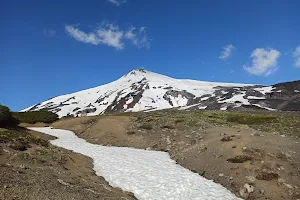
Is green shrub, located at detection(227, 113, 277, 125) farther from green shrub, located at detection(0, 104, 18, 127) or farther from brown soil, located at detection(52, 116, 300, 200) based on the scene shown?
green shrub, located at detection(0, 104, 18, 127)

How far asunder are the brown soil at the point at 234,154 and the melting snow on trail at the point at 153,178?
1.38m

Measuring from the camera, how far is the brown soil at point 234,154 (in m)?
20.8

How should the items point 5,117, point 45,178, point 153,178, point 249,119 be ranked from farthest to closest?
point 249,119 → point 5,117 → point 153,178 → point 45,178

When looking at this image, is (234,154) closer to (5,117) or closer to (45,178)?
(45,178)

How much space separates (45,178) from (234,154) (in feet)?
51.4

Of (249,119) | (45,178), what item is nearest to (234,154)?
(45,178)

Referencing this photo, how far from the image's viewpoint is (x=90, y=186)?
58.4ft

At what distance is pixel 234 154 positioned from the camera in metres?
26.0

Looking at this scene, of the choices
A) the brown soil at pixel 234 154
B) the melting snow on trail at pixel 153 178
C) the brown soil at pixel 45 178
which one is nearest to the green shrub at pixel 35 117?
the brown soil at pixel 234 154

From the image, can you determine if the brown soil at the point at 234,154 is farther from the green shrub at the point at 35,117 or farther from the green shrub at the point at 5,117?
the green shrub at the point at 35,117

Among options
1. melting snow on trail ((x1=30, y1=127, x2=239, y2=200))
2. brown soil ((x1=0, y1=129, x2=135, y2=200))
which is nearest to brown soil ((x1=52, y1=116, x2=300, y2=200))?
melting snow on trail ((x1=30, y1=127, x2=239, y2=200))

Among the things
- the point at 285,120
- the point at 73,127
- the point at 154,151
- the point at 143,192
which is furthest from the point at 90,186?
the point at 285,120

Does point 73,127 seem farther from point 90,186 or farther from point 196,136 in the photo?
point 90,186

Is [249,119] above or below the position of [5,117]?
above
